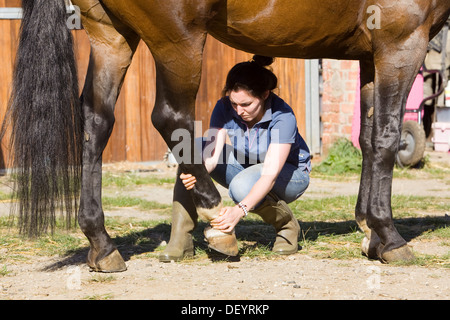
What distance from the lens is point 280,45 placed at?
3.60m

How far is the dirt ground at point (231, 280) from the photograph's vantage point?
10.3 feet

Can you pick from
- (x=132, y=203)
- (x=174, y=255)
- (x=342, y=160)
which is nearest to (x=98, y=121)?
(x=174, y=255)

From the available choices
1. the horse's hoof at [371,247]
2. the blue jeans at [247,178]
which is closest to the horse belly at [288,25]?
the blue jeans at [247,178]

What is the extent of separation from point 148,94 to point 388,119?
5575 millimetres

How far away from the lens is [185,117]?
3482mm

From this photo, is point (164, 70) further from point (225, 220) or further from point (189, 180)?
point (225, 220)

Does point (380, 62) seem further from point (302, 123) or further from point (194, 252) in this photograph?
point (302, 123)

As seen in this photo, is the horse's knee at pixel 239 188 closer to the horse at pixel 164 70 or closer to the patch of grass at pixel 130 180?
the horse at pixel 164 70

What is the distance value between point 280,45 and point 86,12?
105 centimetres

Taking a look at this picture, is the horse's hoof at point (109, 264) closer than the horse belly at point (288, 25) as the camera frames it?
No

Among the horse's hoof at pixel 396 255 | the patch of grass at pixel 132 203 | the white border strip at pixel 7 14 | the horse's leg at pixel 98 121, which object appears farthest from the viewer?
the white border strip at pixel 7 14

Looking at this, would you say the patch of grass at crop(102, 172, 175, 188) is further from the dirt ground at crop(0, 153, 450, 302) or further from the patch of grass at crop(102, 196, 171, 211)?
the dirt ground at crop(0, 153, 450, 302)

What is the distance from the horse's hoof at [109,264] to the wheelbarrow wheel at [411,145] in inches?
218

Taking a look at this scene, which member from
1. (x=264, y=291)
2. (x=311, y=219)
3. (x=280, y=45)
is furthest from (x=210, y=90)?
(x=264, y=291)
